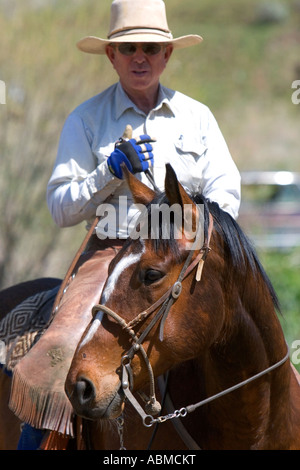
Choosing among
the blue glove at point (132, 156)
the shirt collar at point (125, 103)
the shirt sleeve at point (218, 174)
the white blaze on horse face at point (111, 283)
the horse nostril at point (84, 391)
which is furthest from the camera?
the shirt collar at point (125, 103)

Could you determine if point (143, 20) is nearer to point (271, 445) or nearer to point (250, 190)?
point (271, 445)

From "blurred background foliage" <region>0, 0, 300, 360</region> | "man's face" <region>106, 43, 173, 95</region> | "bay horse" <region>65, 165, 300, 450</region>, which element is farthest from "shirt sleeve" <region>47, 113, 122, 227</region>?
"blurred background foliage" <region>0, 0, 300, 360</region>

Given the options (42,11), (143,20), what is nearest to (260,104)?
(42,11)

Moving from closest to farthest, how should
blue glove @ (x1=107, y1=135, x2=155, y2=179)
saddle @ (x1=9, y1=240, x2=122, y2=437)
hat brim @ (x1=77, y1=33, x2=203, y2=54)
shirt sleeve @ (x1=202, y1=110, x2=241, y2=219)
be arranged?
blue glove @ (x1=107, y1=135, x2=155, y2=179)
saddle @ (x1=9, y1=240, x2=122, y2=437)
shirt sleeve @ (x1=202, y1=110, x2=241, y2=219)
hat brim @ (x1=77, y1=33, x2=203, y2=54)

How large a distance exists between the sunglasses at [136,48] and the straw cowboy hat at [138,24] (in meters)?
0.05

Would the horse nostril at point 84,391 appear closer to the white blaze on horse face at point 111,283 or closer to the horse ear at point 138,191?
the white blaze on horse face at point 111,283

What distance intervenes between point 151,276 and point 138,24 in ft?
5.44

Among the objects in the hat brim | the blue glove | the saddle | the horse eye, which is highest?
the hat brim

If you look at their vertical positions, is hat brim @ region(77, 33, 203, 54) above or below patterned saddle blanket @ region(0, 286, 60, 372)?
above

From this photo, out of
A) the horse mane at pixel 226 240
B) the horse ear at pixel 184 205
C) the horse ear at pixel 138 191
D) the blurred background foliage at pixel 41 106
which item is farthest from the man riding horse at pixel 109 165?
the blurred background foliage at pixel 41 106

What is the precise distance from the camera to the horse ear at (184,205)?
266cm

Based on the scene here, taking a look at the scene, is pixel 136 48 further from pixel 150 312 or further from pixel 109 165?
pixel 150 312

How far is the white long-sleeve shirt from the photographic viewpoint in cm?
359

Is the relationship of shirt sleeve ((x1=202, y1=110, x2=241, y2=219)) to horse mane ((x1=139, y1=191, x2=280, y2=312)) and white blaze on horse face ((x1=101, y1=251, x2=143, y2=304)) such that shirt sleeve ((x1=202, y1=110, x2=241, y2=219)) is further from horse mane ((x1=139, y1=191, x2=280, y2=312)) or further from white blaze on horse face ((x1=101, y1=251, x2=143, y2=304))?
white blaze on horse face ((x1=101, y1=251, x2=143, y2=304))
